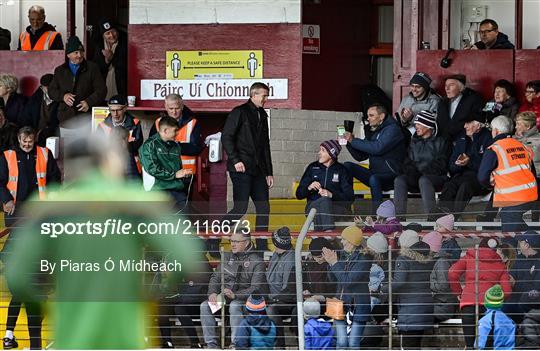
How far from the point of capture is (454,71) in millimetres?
16031

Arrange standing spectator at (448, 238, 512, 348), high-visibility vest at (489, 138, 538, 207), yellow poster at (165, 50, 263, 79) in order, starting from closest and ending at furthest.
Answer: standing spectator at (448, 238, 512, 348), high-visibility vest at (489, 138, 538, 207), yellow poster at (165, 50, 263, 79)

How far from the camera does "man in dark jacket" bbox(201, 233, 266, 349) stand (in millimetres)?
11992

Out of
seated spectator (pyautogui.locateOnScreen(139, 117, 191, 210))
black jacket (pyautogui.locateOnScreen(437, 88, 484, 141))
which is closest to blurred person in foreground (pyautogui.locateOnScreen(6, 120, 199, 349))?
seated spectator (pyautogui.locateOnScreen(139, 117, 191, 210))

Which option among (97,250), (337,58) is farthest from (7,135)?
(97,250)

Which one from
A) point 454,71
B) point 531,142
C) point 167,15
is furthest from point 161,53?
point 531,142

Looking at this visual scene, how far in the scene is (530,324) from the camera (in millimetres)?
11453

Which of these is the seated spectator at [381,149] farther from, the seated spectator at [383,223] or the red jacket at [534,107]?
the seated spectator at [383,223]

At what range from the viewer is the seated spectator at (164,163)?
1313 centimetres

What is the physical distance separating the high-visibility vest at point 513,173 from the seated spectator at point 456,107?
1.81 meters

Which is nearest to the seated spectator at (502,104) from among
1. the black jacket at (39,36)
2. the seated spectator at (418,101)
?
the seated spectator at (418,101)

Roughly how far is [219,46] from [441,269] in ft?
19.3

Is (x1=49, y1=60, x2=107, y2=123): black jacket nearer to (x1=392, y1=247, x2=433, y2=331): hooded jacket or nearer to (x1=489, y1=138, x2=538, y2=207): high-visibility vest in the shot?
(x1=489, y1=138, x2=538, y2=207): high-visibility vest

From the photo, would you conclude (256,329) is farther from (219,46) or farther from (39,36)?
(39,36)

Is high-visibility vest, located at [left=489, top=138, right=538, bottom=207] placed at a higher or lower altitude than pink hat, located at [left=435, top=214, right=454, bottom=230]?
higher
